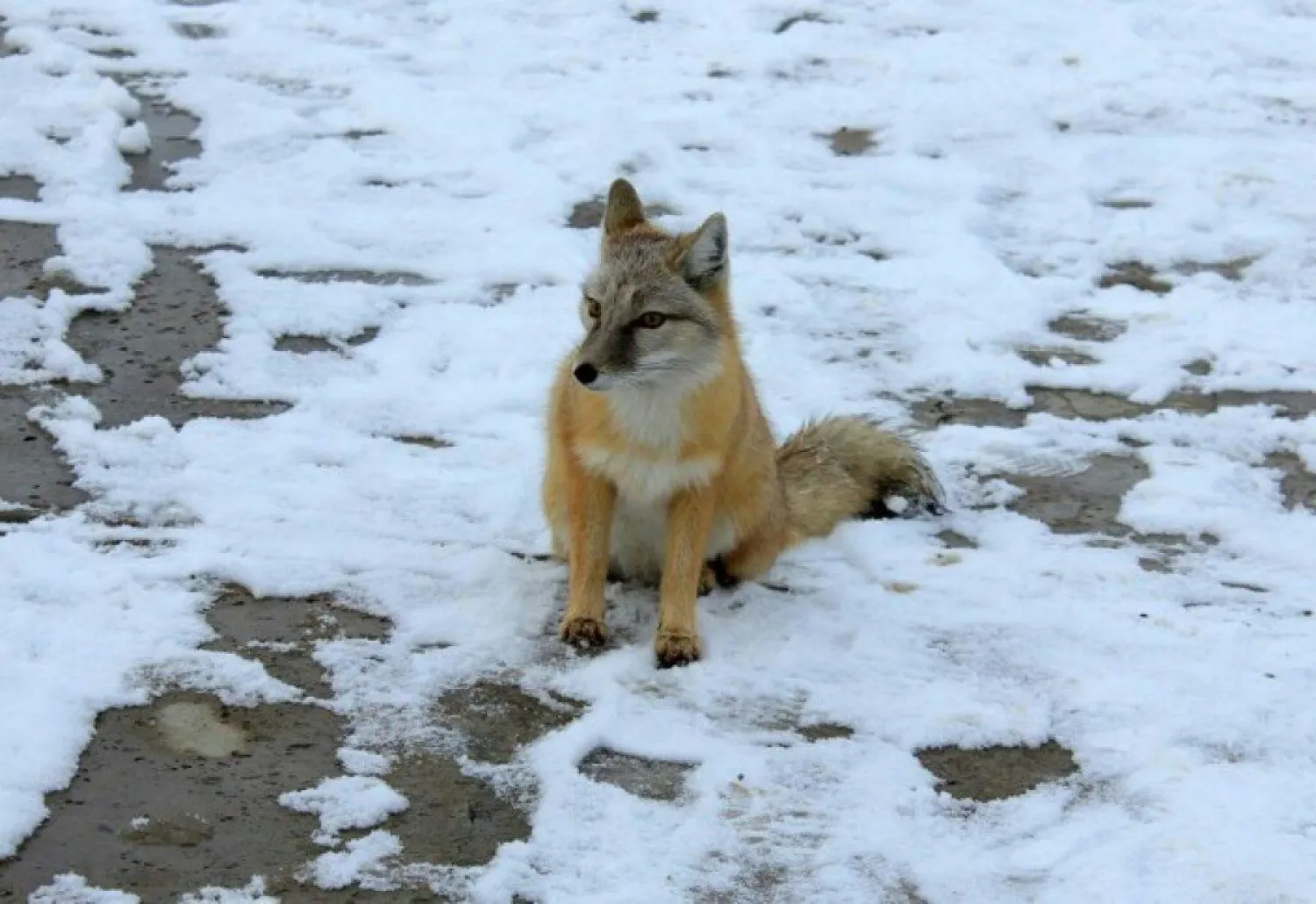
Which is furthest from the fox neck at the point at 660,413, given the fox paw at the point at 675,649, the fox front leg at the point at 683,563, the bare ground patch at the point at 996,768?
the bare ground patch at the point at 996,768

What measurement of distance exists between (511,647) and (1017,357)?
3.08m

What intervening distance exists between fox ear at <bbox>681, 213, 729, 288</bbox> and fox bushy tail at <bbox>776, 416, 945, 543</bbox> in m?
0.91

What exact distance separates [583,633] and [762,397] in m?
1.96

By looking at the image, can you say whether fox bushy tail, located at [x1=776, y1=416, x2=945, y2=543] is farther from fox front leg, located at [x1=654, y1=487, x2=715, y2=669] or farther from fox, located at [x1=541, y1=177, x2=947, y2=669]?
fox front leg, located at [x1=654, y1=487, x2=715, y2=669]

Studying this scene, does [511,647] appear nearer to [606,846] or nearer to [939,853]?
[606,846]

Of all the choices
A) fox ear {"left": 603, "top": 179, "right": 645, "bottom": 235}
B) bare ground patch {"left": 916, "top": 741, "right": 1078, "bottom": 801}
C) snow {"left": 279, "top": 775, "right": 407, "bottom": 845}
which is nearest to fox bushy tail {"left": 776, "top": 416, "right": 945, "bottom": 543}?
fox ear {"left": 603, "top": 179, "right": 645, "bottom": 235}

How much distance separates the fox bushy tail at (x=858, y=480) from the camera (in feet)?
18.5

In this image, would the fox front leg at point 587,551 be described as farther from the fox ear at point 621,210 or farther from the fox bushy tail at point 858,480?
the fox bushy tail at point 858,480

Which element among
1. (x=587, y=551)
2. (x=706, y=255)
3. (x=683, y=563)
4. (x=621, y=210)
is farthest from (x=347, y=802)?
(x=621, y=210)

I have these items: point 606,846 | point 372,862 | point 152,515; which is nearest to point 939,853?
point 606,846

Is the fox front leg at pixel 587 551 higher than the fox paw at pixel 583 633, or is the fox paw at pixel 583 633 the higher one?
the fox front leg at pixel 587 551

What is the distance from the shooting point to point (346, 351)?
21.8 feet

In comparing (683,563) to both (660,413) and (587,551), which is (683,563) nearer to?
(587,551)

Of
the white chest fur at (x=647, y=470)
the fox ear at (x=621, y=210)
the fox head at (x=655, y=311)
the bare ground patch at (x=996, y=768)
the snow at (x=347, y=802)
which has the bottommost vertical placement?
the bare ground patch at (x=996, y=768)
